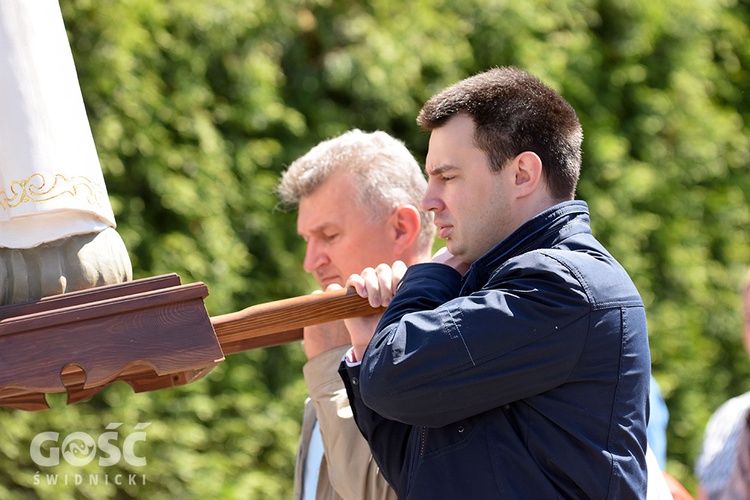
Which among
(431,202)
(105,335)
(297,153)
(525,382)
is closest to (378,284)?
(431,202)

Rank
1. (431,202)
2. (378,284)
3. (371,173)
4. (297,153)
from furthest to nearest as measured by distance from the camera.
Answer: (297,153) → (371,173) → (378,284) → (431,202)

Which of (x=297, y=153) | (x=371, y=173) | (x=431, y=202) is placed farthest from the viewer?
(x=297, y=153)

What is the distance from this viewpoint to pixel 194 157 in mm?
4414

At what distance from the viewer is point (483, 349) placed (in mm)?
1715

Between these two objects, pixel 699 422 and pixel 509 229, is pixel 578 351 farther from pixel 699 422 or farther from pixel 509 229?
pixel 699 422

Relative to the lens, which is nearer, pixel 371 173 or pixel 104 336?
pixel 104 336

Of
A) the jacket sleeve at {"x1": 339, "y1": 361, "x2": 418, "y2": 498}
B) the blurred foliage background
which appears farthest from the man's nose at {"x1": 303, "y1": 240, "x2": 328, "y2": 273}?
the blurred foliage background

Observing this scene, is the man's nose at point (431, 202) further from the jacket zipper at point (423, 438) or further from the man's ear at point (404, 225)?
the man's ear at point (404, 225)

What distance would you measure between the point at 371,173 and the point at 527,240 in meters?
1.00

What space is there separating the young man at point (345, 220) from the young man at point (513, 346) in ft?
2.30

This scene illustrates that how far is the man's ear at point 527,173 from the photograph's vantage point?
191cm

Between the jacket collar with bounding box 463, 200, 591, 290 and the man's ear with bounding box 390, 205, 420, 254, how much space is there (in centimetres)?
86

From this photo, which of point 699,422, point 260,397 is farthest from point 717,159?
point 260,397

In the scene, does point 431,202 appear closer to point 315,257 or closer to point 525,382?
point 525,382
